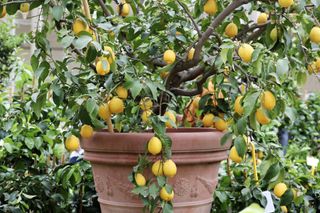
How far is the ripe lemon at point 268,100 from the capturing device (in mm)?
1059

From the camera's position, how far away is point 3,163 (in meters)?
1.83

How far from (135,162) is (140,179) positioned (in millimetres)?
86

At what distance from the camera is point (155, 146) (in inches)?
46.2

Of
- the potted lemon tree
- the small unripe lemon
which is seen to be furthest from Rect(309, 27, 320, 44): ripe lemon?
the small unripe lemon

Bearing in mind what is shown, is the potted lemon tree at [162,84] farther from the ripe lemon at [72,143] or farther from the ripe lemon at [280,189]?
the ripe lemon at [280,189]

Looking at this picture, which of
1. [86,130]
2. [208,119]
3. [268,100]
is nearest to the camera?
[268,100]

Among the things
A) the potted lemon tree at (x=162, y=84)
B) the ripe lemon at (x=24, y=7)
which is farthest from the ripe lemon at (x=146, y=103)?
the ripe lemon at (x=24, y=7)

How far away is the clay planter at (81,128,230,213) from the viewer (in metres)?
1.29

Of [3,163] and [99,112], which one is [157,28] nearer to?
[99,112]

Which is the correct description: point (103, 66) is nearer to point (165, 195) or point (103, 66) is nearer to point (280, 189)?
point (165, 195)

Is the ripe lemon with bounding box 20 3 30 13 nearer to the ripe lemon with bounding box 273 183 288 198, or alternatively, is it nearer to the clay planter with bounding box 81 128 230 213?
the clay planter with bounding box 81 128 230 213

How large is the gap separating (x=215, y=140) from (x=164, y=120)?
0.75ft

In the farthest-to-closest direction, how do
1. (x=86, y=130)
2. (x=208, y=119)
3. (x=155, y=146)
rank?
(x=208, y=119), (x=86, y=130), (x=155, y=146)

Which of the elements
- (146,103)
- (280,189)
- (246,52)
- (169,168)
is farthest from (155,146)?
(280,189)
